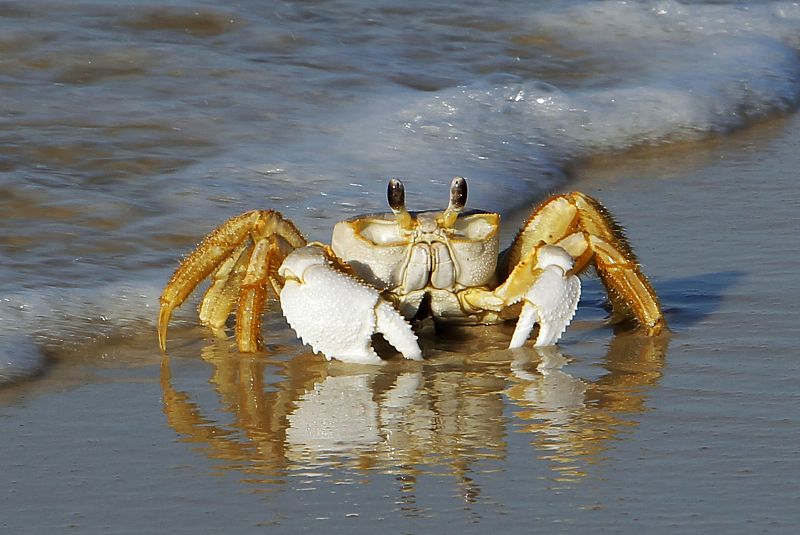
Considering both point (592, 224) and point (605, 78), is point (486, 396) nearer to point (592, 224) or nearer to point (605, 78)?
point (592, 224)

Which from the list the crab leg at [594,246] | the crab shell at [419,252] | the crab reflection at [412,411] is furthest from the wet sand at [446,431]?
the crab shell at [419,252]

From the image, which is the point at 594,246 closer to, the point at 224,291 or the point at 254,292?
the point at 254,292

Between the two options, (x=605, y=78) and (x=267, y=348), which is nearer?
(x=267, y=348)

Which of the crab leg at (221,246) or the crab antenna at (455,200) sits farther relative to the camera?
the crab leg at (221,246)

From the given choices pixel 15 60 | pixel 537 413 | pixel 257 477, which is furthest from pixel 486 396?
pixel 15 60

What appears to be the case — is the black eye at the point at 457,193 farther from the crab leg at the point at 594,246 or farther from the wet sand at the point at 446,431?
the wet sand at the point at 446,431

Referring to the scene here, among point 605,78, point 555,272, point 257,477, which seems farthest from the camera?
point 605,78

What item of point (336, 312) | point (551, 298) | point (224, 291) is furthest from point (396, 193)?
point (224, 291)
